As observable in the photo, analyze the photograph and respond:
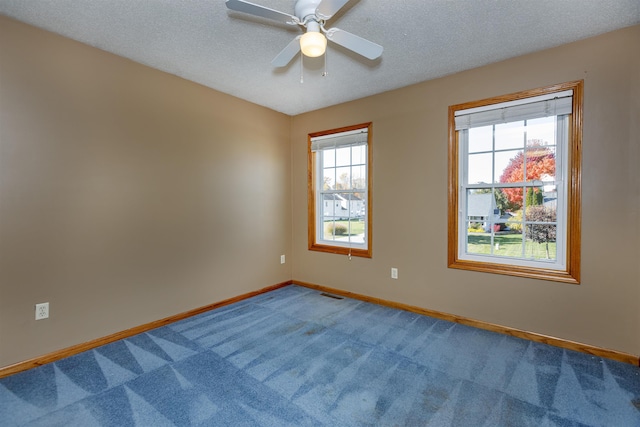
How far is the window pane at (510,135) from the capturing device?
271cm

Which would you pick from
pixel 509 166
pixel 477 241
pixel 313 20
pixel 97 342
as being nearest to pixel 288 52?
pixel 313 20

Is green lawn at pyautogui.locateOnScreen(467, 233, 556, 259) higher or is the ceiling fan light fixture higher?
the ceiling fan light fixture

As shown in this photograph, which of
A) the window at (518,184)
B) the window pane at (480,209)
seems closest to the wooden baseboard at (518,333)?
the window at (518,184)

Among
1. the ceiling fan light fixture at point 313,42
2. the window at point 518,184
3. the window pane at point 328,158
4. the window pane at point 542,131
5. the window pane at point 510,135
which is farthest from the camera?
the window pane at point 328,158

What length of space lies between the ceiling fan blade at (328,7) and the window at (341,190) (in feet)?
6.48

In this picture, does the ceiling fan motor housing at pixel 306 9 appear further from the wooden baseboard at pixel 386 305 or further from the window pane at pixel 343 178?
the wooden baseboard at pixel 386 305

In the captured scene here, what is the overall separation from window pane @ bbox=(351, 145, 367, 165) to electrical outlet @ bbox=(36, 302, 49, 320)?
3320mm

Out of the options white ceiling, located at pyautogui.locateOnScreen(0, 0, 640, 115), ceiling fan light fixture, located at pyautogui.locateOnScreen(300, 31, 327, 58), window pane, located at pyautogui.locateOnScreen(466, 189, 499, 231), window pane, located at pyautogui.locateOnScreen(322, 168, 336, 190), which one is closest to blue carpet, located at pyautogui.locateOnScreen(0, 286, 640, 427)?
window pane, located at pyautogui.locateOnScreen(466, 189, 499, 231)

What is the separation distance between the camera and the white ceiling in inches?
76.4

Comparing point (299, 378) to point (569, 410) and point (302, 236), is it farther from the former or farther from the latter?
point (302, 236)

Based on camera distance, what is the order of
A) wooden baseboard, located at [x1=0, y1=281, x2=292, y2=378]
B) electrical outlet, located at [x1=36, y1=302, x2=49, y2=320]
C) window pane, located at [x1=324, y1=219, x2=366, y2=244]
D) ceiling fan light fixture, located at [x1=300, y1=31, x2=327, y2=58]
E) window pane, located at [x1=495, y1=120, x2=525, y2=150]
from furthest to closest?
window pane, located at [x1=324, y1=219, x2=366, y2=244], window pane, located at [x1=495, y1=120, x2=525, y2=150], electrical outlet, located at [x1=36, y1=302, x2=49, y2=320], wooden baseboard, located at [x1=0, y1=281, x2=292, y2=378], ceiling fan light fixture, located at [x1=300, y1=31, x2=327, y2=58]

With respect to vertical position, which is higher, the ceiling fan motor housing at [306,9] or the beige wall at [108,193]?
the ceiling fan motor housing at [306,9]

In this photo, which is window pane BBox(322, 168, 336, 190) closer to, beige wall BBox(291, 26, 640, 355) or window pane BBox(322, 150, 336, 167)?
window pane BBox(322, 150, 336, 167)

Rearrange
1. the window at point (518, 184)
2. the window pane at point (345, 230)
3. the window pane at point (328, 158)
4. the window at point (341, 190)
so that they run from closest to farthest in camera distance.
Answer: the window at point (518, 184) < the window at point (341, 190) < the window pane at point (345, 230) < the window pane at point (328, 158)
